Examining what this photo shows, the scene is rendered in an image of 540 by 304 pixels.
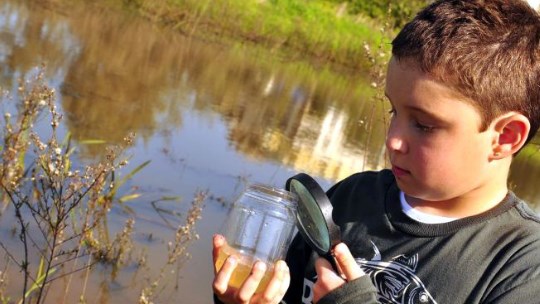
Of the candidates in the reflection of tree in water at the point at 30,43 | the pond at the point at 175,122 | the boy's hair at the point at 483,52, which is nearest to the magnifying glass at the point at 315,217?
the boy's hair at the point at 483,52

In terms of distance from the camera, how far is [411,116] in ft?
6.41

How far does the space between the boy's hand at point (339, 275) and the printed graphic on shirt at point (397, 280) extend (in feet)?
0.62

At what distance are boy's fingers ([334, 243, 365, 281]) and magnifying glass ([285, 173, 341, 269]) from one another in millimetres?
27

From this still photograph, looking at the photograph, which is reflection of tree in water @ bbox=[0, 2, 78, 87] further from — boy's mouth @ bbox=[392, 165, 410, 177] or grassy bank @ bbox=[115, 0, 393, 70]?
boy's mouth @ bbox=[392, 165, 410, 177]

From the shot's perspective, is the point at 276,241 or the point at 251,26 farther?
the point at 251,26

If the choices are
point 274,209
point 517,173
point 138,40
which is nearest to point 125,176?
point 274,209

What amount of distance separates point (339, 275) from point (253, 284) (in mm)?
215

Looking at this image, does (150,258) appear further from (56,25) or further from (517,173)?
(56,25)

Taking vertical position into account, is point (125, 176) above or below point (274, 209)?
below

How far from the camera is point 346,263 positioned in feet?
6.08

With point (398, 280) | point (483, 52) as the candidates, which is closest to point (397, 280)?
point (398, 280)

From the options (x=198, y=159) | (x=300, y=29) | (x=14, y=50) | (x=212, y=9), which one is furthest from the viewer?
(x=300, y=29)

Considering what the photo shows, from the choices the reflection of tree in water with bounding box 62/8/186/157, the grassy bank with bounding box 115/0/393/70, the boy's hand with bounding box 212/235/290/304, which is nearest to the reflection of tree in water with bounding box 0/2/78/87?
the reflection of tree in water with bounding box 62/8/186/157

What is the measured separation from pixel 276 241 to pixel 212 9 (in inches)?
585
